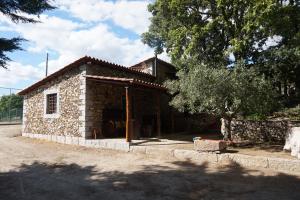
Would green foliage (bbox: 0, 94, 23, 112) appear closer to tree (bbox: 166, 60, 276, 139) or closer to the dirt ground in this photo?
the dirt ground

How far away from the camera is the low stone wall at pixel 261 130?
13391mm

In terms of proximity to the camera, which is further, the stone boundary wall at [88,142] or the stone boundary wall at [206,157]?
the stone boundary wall at [88,142]

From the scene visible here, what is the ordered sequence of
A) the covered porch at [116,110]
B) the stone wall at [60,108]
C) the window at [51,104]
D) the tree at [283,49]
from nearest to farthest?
the tree at [283,49] < the covered porch at [116,110] < the stone wall at [60,108] < the window at [51,104]

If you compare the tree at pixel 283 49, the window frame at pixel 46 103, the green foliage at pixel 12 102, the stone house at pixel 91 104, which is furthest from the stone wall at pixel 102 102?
the green foliage at pixel 12 102

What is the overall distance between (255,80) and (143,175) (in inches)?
226

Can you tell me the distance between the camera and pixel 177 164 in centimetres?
988

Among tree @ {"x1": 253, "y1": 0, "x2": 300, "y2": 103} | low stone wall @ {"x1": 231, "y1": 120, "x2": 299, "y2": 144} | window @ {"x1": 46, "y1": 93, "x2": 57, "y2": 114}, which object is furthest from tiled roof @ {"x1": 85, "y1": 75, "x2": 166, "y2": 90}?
tree @ {"x1": 253, "y1": 0, "x2": 300, "y2": 103}

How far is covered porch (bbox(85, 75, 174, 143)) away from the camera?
44.9 ft

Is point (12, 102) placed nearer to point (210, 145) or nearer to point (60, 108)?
point (60, 108)

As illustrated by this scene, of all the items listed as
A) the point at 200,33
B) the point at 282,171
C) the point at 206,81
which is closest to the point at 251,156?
the point at 282,171

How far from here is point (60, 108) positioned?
1525 cm

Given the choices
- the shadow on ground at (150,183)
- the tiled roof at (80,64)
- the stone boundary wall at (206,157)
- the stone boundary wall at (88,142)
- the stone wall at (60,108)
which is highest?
the tiled roof at (80,64)

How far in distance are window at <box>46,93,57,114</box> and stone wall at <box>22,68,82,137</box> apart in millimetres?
315

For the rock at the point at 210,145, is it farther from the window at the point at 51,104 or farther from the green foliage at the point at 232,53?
the window at the point at 51,104
